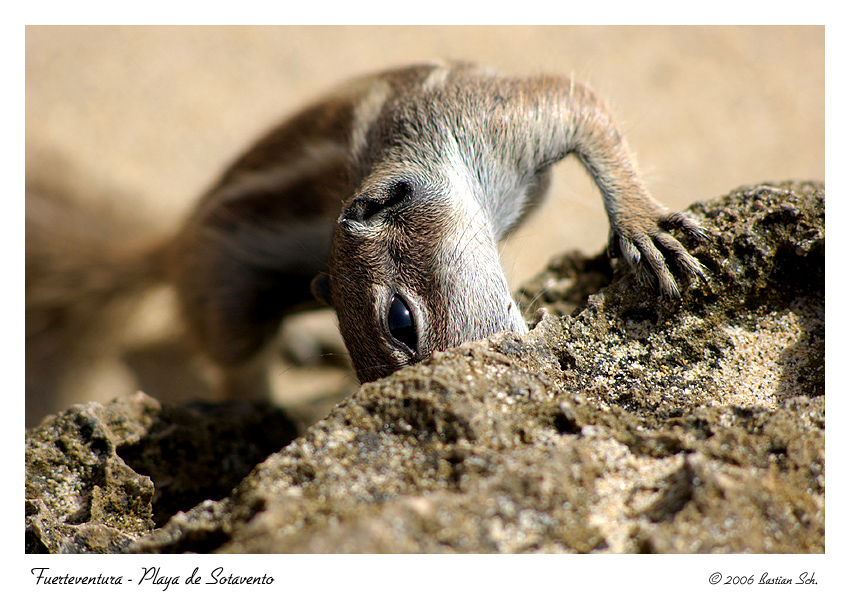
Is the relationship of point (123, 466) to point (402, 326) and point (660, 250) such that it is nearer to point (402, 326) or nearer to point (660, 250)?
point (402, 326)

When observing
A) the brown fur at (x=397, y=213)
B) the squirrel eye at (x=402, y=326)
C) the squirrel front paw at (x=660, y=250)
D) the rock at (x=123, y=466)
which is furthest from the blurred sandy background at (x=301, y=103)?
the squirrel eye at (x=402, y=326)

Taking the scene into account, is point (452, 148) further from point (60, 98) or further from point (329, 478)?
point (60, 98)

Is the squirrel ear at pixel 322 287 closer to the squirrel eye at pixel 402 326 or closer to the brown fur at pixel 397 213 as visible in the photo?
the brown fur at pixel 397 213

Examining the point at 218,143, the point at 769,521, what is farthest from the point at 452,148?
the point at 218,143

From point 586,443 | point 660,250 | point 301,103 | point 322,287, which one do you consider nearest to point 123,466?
point 322,287

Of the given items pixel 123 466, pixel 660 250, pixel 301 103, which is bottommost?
pixel 123 466
